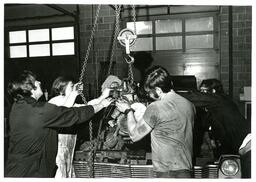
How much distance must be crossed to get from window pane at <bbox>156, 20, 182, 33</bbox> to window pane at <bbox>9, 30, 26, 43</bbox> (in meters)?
4.11

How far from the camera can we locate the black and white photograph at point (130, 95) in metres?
2.39

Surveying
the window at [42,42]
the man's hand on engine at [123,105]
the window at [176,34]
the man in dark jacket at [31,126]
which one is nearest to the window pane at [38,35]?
the window at [42,42]

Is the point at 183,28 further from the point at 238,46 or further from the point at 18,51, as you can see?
the point at 18,51

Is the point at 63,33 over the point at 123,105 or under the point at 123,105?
over

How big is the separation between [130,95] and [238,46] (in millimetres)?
4790

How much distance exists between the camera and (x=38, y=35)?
8344 millimetres

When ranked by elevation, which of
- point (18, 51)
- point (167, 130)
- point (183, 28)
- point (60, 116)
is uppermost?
point (183, 28)

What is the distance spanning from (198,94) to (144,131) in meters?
1.05

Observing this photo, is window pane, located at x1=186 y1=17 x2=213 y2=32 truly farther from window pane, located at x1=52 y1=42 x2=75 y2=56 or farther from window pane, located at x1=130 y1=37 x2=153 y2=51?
window pane, located at x1=52 y1=42 x2=75 y2=56

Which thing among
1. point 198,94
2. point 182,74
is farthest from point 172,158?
point 182,74

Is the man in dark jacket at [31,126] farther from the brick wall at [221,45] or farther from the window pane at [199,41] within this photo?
the window pane at [199,41]

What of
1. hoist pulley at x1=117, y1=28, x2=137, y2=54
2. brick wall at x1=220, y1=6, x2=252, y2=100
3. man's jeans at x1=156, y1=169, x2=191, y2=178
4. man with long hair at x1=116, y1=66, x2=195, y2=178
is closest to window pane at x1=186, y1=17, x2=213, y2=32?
brick wall at x1=220, y1=6, x2=252, y2=100

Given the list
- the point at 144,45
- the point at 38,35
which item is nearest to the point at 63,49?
the point at 38,35

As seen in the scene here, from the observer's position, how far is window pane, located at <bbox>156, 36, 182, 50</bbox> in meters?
7.34
